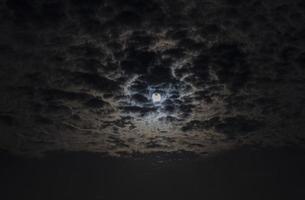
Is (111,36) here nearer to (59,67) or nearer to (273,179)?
(59,67)

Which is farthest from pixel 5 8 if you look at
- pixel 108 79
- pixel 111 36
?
pixel 108 79

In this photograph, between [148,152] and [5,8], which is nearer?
[5,8]

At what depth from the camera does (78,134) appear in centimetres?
193

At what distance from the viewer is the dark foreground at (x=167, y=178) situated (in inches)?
81.2

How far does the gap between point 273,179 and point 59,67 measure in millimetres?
1240

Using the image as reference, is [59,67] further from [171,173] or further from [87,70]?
[171,173]

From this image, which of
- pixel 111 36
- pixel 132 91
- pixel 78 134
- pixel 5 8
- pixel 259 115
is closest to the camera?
pixel 5 8

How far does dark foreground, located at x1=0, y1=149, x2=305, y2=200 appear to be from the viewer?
2.06 meters

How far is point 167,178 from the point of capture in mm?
2096

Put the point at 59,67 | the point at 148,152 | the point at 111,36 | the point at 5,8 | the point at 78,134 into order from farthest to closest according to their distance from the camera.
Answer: the point at 148,152, the point at 78,134, the point at 59,67, the point at 111,36, the point at 5,8

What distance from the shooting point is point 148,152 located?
81.4 inches

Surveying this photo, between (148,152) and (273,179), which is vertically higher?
(148,152)

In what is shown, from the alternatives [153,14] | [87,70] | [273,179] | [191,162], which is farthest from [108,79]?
[273,179]

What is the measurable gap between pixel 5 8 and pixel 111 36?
1.00 feet
